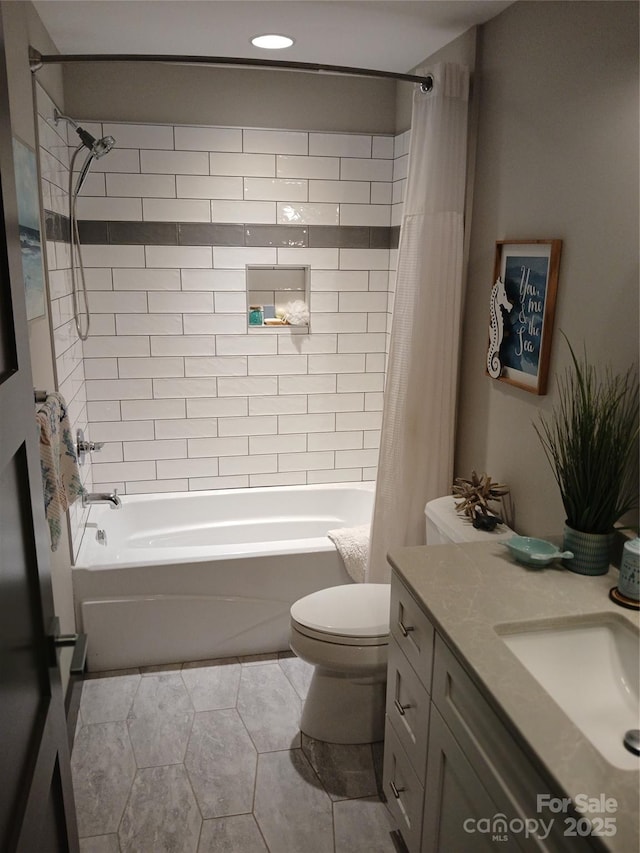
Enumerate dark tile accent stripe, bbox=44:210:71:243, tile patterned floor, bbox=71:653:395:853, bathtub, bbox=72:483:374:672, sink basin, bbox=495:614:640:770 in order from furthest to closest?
bathtub, bbox=72:483:374:672 → dark tile accent stripe, bbox=44:210:71:243 → tile patterned floor, bbox=71:653:395:853 → sink basin, bbox=495:614:640:770

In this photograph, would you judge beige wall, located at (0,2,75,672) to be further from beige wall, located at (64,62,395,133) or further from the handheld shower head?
beige wall, located at (64,62,395,133)

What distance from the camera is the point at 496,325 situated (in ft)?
7.77

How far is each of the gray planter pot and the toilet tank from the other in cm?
40

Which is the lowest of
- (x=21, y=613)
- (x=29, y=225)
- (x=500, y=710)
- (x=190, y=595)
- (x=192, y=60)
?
(x=190, y=595)

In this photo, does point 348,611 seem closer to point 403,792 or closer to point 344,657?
point 344,657

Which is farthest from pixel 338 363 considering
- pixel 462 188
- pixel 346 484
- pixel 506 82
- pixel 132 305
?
pixel 506 82

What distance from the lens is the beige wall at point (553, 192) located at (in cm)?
174

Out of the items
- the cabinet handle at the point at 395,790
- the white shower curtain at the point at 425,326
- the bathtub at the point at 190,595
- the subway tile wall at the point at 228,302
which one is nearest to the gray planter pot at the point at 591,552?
the cabinet handle at the point at 395,790

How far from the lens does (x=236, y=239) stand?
134 inches

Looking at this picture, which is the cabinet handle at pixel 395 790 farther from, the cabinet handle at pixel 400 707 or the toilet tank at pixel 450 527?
the toilet tank at pixel 450 527

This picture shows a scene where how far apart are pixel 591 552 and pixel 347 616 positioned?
88 centimetres

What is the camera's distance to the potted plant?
1704mm

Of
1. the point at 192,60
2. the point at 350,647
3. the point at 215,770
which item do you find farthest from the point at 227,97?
the point at 215,770

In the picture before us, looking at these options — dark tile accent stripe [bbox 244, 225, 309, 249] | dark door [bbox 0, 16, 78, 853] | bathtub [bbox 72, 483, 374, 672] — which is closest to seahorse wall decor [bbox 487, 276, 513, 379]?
bathtub [bbox 72, 483, 374, 672]
